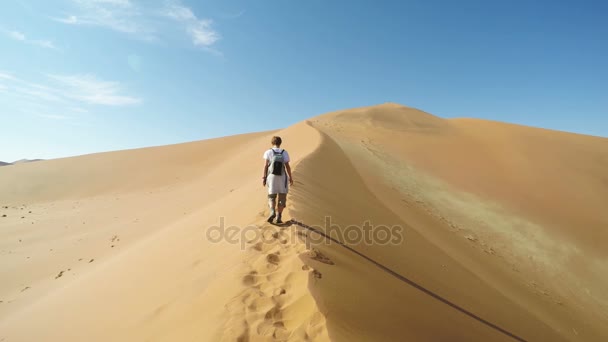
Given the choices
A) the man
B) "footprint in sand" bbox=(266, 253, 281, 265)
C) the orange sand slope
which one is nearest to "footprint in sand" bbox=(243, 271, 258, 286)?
the orange sand slope

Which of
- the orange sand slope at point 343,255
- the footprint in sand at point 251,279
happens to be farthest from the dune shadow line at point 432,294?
the footprint in sand at point 251,279

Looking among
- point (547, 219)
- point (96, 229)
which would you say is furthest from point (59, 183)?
point (547, 219)

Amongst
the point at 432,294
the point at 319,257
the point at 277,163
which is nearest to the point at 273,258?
the point at 319,257

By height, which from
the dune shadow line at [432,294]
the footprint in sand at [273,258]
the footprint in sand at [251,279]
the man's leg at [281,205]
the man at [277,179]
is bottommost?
the dune shadow line at [432,294]

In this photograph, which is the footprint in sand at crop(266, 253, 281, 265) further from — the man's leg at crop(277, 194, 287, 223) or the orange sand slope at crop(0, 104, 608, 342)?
the man's leg at crop(277, 194, 287, 223)

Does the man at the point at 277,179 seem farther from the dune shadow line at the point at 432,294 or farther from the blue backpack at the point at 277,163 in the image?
the dune shadow line at the point at 432,294

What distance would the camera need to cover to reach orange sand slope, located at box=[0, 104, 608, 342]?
9.54ft

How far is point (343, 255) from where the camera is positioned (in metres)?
3.87

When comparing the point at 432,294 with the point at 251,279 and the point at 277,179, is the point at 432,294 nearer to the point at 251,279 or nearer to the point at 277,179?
the point at 251,279

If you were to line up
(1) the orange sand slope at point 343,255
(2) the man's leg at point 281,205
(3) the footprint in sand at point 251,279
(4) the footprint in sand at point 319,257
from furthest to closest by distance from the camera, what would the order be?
(2) the man's leg at point 281,205 → (4) the footprint in sand at point 319,257 → (3) the footprint in sand at point 251,279 → (1) the orange sand slope at point 343,255

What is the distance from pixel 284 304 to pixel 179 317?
1.13 metres

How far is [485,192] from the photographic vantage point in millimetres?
12547

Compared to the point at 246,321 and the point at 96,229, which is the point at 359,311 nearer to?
the point at 246,321

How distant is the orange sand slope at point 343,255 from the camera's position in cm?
291
